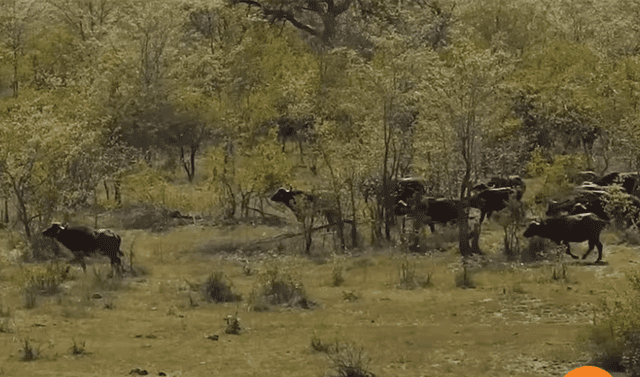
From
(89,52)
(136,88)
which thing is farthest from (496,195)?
(89,52)

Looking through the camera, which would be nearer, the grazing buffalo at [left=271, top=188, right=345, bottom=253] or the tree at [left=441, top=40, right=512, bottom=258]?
the tree at [left=441, top=40, right=512, bottom=258]

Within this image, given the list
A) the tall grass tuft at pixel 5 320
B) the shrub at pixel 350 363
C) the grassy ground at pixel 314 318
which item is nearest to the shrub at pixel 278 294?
the grassy ground at pixel 314 318

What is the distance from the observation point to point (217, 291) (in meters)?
17.9

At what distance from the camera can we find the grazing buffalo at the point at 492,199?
24172mm

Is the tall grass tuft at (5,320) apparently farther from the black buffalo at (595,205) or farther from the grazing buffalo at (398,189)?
the black buffalo at (595,205)

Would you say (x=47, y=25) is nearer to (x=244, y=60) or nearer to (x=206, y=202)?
(x=244, y=60)

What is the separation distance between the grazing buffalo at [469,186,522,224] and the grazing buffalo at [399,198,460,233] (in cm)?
94

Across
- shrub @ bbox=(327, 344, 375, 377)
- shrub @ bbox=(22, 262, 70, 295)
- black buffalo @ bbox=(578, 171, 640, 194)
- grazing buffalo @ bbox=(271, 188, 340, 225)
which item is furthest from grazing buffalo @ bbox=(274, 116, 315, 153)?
shrub @ bbox=(327, 344, 375, 377)

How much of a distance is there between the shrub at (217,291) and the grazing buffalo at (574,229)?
7.76 meters

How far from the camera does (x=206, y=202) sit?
95.1ft

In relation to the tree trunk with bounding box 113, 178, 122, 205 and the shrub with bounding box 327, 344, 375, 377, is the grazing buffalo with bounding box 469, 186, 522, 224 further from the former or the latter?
the shrub with bounding box 327, 344, 375, 377

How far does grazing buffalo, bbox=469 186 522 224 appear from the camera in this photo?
2417 cm

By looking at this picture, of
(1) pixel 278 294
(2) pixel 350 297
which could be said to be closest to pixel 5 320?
(1) pixel 278 294

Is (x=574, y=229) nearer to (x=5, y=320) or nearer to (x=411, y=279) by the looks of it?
(x=411, y=279)
